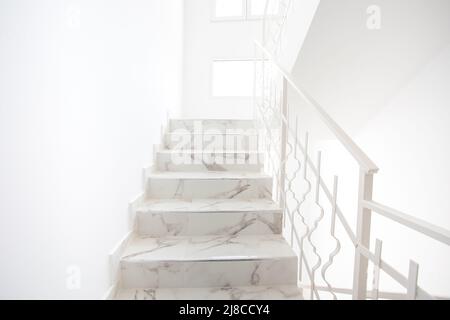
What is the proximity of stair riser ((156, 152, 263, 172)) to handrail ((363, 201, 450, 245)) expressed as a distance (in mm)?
1632

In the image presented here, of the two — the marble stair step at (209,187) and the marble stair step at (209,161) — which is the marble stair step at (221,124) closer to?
the marble stair step at (209,161)

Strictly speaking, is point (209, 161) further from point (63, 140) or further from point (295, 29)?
→ point (63, 140)

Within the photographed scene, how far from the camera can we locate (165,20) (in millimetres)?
3012

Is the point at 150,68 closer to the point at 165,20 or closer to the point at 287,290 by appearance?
the point at 165,20

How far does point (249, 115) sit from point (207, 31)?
5.08 ft

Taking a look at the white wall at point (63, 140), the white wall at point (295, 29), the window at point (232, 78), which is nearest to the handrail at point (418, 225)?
the white wall at point (63, 140)

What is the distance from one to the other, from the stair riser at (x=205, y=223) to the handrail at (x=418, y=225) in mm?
1047

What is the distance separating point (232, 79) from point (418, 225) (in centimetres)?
433

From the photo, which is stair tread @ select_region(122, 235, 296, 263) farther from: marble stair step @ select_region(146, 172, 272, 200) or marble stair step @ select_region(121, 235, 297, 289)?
marble stair step @ select_region(146, 172, 272, 200)

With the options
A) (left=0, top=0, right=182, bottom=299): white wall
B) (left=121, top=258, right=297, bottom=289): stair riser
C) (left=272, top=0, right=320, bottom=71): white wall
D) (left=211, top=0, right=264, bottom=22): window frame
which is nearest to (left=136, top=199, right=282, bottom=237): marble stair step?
(left=0, top=0, right=182, bottom=299): white wall
